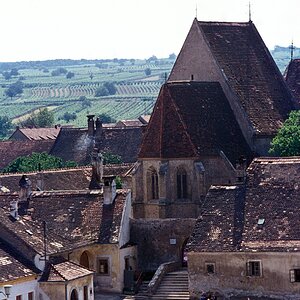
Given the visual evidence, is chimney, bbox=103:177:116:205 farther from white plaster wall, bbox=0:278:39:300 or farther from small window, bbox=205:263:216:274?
white plaster wall, bbox=0:278:39:300

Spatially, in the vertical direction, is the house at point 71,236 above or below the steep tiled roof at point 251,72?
below

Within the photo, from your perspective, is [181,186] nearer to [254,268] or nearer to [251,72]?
[251,72]

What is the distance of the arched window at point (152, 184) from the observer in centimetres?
8494

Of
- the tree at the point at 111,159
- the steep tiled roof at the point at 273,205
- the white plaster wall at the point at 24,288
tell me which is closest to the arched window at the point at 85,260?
the white plaster wall at the point at 24,288

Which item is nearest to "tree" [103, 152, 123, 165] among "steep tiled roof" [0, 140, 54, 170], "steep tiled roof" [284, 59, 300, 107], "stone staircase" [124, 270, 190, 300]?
"steep tiled roof" [0, 140, 54, 170]

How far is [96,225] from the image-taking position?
75.0 m

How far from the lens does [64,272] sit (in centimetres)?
6731

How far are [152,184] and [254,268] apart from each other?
18.3 metres

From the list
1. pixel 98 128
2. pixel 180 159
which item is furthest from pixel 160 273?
pixel 98 128

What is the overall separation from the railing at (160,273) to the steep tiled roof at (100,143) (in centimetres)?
4753

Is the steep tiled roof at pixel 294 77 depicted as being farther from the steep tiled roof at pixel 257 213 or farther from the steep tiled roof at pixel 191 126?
the steep tiled roof at pixel 257 213

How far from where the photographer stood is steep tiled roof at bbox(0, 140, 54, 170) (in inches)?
5287

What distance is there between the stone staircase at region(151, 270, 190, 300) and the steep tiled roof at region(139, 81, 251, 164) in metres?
11.9

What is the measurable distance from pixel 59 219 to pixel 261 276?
13.4 m
